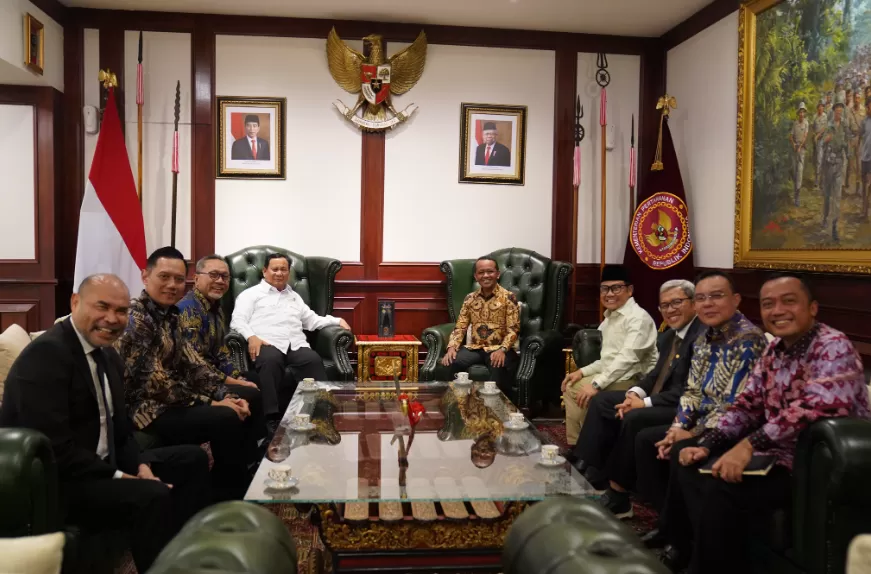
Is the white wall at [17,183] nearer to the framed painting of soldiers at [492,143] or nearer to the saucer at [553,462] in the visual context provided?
the framed painting of soldiers at [492,143]

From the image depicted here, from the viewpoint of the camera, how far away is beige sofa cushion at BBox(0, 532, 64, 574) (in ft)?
3.03

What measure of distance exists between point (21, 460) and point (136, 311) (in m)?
1.10

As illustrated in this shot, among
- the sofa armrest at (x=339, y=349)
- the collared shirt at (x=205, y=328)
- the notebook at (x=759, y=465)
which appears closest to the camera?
the notebook at (x=759, y=465)

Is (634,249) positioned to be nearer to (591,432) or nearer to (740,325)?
(591,432)

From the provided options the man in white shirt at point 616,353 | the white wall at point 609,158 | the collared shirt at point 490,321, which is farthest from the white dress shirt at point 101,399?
the white wall at point 609,158

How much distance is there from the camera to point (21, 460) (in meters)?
1.57

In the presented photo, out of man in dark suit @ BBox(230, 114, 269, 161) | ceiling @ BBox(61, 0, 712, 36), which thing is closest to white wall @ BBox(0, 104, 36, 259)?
ceiling @ BBox(61, 0, 712, 36)

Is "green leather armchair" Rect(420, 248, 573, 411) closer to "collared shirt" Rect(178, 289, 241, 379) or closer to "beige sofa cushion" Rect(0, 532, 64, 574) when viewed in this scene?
"collared shirt" Rect(178, 289, 241, 379)

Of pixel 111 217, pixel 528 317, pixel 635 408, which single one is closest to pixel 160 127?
pixel 111 217

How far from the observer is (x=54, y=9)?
4.67 m

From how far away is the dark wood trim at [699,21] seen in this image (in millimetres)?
4465

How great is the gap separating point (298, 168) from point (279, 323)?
144 cm

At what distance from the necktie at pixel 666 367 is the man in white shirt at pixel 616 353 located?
296 mm

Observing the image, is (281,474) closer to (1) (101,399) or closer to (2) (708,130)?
(1) (101,399)
